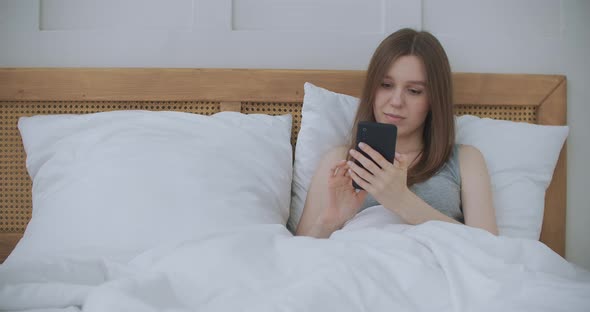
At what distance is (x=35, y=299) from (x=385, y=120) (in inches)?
35.3

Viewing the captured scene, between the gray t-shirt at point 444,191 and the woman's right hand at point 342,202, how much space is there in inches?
3.2

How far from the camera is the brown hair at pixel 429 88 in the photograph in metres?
1.34

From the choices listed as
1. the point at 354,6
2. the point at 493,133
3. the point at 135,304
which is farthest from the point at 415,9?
the point at 135,304

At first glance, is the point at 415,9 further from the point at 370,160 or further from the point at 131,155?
the point at 131,155

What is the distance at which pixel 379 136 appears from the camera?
3.75 ft

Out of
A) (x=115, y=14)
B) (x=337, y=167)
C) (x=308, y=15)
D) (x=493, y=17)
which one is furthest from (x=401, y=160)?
(x=115, y=14)

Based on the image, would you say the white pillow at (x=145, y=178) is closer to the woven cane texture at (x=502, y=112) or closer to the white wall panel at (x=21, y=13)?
the white wall panel at (x=21, y=13)

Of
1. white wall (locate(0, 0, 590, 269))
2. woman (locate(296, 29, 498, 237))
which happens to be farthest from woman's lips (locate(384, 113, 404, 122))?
white wall (locate(0, 0, 590, 269))

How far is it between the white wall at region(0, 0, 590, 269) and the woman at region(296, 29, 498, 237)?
0.93ft

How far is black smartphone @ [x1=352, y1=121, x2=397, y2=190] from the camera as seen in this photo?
1134 mm

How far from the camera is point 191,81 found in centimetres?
153

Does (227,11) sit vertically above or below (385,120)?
above

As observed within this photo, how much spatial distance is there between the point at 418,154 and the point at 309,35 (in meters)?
0.50

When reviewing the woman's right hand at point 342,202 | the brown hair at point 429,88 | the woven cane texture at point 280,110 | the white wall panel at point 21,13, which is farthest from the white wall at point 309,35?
the woman's right hand at point 342,202
